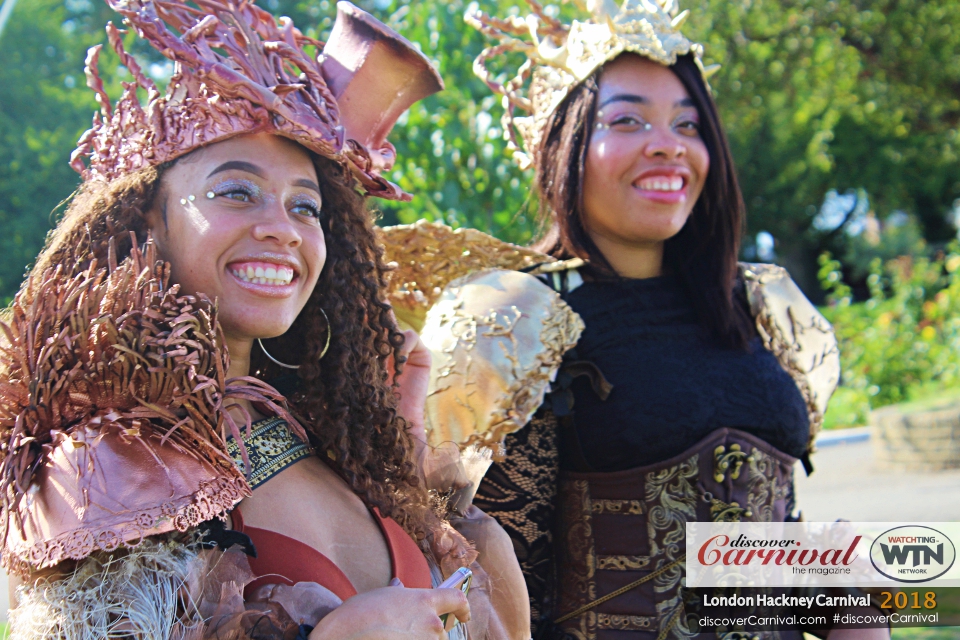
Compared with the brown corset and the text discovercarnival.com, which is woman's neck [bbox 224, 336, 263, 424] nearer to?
the brown corset

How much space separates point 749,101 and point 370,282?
13880 mm

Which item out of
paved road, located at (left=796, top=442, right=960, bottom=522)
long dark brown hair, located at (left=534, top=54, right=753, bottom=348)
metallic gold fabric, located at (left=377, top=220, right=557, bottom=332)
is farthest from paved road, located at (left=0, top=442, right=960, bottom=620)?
metallic gold fabric, located at (left=377, top=220, right=557, bottom=332)


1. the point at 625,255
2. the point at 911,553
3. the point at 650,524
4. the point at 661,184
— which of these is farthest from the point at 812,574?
the point at 661,184

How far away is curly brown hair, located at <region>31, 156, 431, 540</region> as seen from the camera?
1.64m

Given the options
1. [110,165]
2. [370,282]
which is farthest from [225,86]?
[370,282]

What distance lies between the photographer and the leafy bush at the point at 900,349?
8633mm

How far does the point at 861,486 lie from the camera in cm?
639

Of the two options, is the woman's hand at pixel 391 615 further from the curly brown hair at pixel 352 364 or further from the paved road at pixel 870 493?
the paved road at pixel 870 493

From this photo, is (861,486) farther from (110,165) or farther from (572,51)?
(110,165)

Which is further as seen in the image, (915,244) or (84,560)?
(915,244)

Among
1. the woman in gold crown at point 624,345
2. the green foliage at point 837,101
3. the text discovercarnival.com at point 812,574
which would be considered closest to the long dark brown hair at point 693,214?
the woman in gold crown at point 624,345

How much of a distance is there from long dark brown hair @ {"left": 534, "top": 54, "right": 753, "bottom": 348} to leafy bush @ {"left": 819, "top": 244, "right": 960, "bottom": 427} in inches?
266

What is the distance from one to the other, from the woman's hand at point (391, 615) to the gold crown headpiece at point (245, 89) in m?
0.74

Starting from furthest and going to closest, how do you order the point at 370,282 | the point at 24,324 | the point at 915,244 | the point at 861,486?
the point at 915,244, the point at 861,486, the point at 370,282, the point at 24,324
